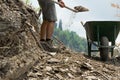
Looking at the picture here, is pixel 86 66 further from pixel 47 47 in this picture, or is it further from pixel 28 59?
pixel 28 59

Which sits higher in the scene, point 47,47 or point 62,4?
point 62,4

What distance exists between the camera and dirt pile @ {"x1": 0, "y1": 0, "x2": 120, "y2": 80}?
5168 mm

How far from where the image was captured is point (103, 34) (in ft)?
31.7

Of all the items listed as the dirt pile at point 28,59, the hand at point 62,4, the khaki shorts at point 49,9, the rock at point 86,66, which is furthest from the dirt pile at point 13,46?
the hand at point 62,4

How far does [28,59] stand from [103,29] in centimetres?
415

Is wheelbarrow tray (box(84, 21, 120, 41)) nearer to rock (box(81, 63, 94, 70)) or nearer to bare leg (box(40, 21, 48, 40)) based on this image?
bare leg (box(40, 21, 48, 40))

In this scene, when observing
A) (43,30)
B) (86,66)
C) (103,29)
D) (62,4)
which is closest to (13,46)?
(86,66)

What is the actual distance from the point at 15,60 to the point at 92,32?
4726 mm

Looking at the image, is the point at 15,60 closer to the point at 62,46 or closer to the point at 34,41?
the point at 34,41

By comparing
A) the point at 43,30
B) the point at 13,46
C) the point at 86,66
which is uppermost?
the point at 43,30

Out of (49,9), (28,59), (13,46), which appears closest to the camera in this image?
(13,46)

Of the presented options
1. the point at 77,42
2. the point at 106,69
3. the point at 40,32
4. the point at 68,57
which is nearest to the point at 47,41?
the point at 40,32

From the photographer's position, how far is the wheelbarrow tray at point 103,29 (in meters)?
9.48

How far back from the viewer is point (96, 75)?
6.56 m
